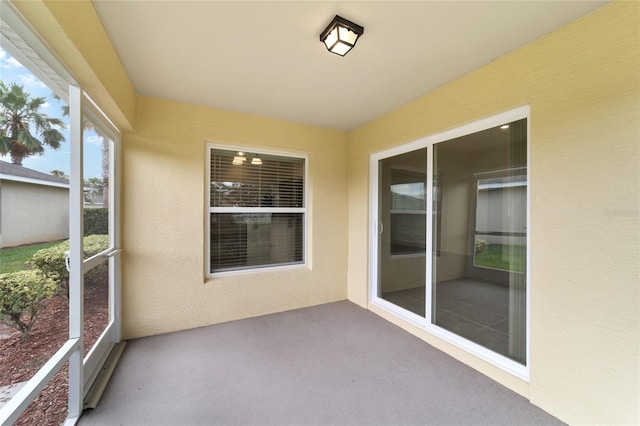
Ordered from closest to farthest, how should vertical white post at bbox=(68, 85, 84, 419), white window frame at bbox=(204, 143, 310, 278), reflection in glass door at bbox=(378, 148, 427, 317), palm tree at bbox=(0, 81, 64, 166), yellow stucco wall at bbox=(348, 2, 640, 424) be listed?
palm tree at bbox=(0, 81, 64, 166), yellow stucco wall at bbox=(348, 2, 640, 424), vertical white post at bbox=(68, 85, 84, 419), reflection in glass door at bbox=(378, 148, 427, 317), white window frame at bbox=(204, 143, 310, 278)

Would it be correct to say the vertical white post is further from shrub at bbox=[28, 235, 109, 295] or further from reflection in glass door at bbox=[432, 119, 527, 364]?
reflection in glass door at bbox=[432, 119, 527, 364]

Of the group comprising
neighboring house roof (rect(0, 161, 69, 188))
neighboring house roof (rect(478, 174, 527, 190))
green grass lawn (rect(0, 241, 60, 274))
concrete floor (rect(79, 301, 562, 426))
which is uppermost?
neighboring house roof (rect(478, 174, 527, 190))

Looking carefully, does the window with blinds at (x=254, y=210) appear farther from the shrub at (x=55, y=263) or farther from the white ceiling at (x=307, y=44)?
the shrub at (x=55, y=263)

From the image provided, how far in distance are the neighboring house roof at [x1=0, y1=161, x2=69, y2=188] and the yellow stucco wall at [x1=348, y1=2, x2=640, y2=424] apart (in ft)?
10.1

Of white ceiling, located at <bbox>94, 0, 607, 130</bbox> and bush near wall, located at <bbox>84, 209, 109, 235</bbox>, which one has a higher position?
white ceiling, located at <bbox>94, 0, 607, 130</bbox>

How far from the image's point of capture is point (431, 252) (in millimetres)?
2635

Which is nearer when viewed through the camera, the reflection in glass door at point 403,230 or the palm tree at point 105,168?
the palm tree at point 105,168

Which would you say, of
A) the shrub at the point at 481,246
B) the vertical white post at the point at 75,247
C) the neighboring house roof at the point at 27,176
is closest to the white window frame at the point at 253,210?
the vertical white post at the point at 75,247

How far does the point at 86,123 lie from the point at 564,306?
3660 millimetres

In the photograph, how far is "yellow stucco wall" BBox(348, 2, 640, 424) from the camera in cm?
139

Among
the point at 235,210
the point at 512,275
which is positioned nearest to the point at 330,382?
the point at 512,275

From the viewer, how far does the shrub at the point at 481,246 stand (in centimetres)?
225

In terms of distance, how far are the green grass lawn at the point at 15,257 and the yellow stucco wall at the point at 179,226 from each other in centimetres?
131

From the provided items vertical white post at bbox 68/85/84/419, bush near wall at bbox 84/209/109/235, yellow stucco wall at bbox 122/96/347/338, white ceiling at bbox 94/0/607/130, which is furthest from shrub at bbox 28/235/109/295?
white ceiling at bbox 94/0/607/130
